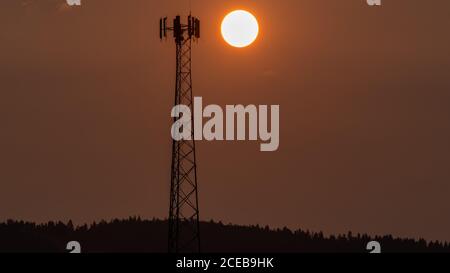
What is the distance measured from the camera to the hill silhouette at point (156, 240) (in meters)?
120

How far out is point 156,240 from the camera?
401 ft

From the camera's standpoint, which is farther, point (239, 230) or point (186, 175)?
point (239, 230)

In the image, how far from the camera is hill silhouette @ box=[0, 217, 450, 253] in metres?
120

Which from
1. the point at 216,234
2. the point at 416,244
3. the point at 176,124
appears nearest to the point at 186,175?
the point at 176,124
